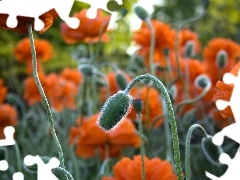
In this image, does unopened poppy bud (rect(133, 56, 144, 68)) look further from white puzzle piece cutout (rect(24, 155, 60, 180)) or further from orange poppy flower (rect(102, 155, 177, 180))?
white puzzle piece cutout (rect(24, 155, 60, 180))

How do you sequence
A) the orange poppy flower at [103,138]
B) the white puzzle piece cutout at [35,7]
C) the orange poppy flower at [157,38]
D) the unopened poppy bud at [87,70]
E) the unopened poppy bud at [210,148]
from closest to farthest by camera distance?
the white puzzle piece cutout at [35,7]
the unopened poppy bud at [210,148]
the orange poppy flower at [103,138]
the unopened poppy bud at [87,70]
the orange poppy flower at [157,38]

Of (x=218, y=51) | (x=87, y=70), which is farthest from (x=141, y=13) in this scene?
(x=218, y=51)

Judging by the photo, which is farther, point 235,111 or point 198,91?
point 198,91

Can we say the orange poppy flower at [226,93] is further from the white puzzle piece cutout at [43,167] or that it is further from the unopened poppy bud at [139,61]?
the unopened poppy bud at [139,61]

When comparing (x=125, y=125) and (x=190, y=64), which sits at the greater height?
(x=190, y=64)

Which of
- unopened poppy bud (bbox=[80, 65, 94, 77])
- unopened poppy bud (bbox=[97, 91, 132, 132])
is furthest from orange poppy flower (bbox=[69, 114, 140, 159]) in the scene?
unopened poppy bud (bbox=[97, 91, 132, 132])

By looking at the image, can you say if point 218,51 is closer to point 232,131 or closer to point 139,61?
point 139,61

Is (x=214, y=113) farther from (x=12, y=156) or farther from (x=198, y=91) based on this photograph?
(x=12, y=156)

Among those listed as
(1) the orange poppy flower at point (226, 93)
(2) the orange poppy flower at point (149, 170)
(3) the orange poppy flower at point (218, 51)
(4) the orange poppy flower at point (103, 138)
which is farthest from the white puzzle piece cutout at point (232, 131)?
(3) the orange poppy flower at point (218, 51)

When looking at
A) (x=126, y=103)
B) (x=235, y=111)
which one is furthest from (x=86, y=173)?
(x=235, y=111)
